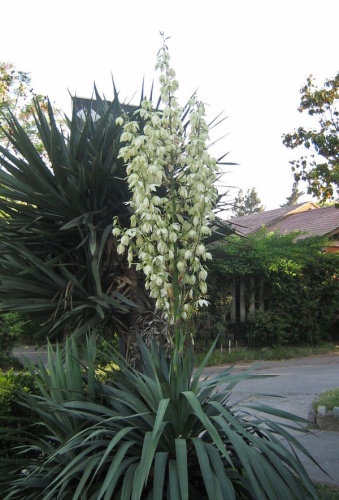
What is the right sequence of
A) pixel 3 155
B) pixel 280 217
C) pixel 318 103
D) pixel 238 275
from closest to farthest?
pixel 3 155, pixel 318 103, pixel 238 275, pixel 280 217

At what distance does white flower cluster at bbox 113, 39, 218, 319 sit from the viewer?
3949 mm

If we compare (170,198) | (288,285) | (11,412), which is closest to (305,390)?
(288,285)

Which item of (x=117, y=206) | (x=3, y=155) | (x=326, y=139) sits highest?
(x=326, y=139)

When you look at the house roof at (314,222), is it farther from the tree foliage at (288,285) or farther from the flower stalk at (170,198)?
the flower stalk at (170,198)

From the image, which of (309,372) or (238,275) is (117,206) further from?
(238,275)

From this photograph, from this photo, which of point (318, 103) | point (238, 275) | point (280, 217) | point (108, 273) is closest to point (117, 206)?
point (108, 273)

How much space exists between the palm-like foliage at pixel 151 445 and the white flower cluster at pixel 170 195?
0.55 m

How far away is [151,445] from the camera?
3016 mm

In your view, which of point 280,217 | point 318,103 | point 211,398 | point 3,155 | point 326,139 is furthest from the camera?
point 280,217

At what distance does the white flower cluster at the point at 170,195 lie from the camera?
13.0 feet

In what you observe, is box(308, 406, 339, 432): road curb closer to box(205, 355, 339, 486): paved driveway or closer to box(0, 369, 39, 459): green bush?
box(205, 355, 339, 486): paved driveway

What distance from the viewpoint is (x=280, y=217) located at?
3128 centimetres

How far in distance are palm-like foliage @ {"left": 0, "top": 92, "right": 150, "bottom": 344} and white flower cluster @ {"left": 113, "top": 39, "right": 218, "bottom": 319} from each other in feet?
2.69

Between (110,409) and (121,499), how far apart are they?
2.58 ft
